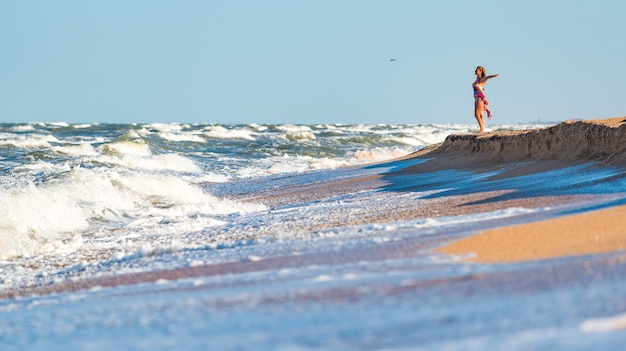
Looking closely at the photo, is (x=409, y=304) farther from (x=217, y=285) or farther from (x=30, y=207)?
(x=30, y=207)

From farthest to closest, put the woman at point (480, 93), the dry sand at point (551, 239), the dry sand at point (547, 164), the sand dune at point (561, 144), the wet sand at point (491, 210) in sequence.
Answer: the woman at point (480, 93) → the sand dune at point (561, 144) → the wet sand at point (491, 210) → the dry sand at point (547, 164) → the dry sand at point (551, 239)

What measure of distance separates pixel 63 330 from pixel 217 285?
83 centimetres

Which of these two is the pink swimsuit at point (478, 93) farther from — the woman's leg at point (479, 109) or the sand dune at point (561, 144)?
the sand dune at point (561, 144)

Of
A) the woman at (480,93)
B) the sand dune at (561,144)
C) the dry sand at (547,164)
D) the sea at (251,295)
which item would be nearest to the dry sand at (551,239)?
the dry sand at (547,164)

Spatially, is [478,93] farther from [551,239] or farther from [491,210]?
[551,239]

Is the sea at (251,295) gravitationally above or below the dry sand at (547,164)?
below

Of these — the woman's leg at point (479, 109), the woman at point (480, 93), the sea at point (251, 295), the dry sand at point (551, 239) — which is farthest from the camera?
the woman's leg at point (479, 109)

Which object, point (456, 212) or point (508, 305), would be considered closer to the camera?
point (508, 305)

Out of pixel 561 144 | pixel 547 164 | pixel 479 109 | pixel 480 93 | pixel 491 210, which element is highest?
pixel 480 93

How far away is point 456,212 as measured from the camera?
6.00 m

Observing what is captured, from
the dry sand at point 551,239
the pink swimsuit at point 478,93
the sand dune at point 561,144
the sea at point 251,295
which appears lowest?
the sea at point 251,295

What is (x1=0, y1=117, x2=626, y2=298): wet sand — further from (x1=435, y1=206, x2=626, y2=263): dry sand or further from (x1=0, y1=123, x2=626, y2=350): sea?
(x1=0, y1=123, x2=626, y2=350): sea

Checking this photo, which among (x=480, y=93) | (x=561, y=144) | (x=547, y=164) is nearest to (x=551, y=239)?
(x=547, y=164)

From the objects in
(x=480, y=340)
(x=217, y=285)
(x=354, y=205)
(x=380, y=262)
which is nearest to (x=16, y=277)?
(x=217, y=285)
